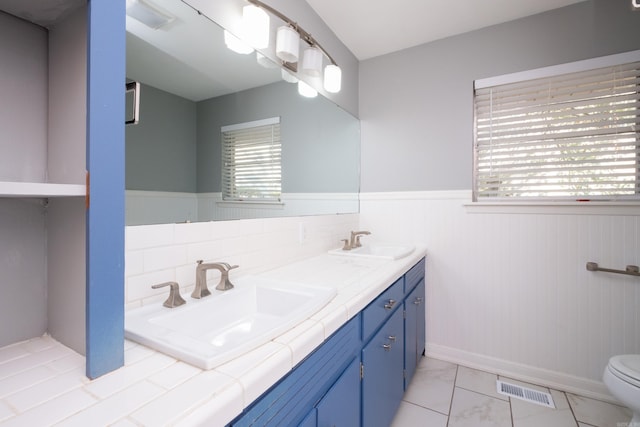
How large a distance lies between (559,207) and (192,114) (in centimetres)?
226

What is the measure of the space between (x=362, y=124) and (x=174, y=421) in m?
2.53

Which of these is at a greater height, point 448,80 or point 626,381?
point 448,80

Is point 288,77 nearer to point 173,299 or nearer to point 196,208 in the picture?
point 196,208

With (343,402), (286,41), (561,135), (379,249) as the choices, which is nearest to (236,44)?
(286,41)

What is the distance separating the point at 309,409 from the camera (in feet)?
2.73

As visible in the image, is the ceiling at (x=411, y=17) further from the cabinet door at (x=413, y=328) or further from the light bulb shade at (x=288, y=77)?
the cabinet door at (x=413, y=328)

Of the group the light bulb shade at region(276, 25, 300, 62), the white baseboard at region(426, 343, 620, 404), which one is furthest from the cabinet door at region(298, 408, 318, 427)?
the white baseboard at region(426, 343, 620, 404)

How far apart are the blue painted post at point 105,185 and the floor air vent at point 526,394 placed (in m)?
2.27

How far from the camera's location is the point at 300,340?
78 cm

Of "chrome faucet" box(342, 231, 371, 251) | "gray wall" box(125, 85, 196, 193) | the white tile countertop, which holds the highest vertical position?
"gray wall" box(125, 85, 196, 193)

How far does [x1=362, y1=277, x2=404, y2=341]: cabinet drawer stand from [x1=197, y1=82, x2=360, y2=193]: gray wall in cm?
82

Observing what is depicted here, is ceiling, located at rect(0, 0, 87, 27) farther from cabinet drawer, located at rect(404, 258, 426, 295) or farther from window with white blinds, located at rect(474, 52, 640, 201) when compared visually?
window with white blinds, located at rect(474, 52, 640, 201)

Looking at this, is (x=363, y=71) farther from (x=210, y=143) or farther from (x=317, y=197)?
(x=210, y=143)

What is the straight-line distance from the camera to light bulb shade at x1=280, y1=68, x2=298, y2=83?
173 centimetres
